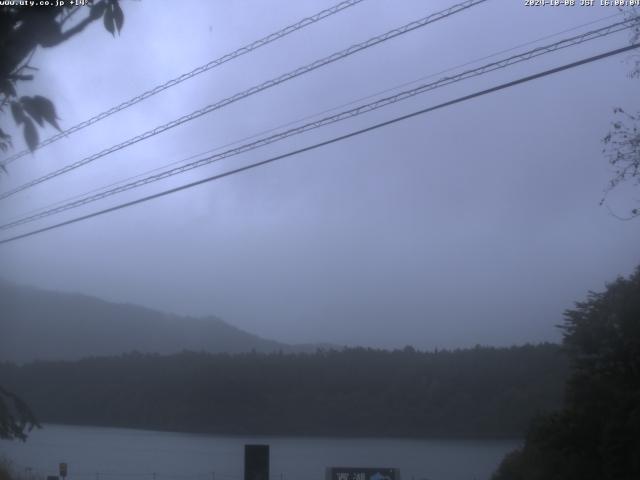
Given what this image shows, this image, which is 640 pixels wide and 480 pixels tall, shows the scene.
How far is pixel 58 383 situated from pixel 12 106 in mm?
34685

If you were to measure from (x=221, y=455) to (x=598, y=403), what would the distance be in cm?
2066

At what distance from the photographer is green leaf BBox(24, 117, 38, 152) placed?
13.4 ft

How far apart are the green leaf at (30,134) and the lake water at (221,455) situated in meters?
24.1

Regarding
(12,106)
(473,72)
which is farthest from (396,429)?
(12,106)

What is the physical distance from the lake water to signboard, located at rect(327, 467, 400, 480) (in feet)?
29.8

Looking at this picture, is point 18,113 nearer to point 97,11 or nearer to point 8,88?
point 8,88

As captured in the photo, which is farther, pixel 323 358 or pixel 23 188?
pixel 323 358

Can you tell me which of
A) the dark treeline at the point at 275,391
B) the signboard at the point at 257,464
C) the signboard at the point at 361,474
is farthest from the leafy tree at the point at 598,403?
the dark treeline at the point at 275,391

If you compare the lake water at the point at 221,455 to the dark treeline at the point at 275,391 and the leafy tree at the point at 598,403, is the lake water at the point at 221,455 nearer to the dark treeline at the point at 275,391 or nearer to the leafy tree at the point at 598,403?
the dark treeline at the point at 275,391

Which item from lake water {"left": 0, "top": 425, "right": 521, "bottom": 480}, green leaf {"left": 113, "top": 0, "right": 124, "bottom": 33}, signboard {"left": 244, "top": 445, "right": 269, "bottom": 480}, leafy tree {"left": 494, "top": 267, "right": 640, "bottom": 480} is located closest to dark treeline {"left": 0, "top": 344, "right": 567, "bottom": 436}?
lake water {"left": 0, "top": 425, "right": 521, "bottom": 480}

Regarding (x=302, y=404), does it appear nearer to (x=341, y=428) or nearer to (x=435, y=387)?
(x=341, y=428)

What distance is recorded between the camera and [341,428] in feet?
125

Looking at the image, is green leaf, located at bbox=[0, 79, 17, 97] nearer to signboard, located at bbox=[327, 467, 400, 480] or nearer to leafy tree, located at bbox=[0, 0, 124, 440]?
leafy tree, located at bbox=[0, 0, 124, 440]

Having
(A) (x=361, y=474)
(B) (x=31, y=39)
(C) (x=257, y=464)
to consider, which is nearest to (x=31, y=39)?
(B) (x=31, y=39)
